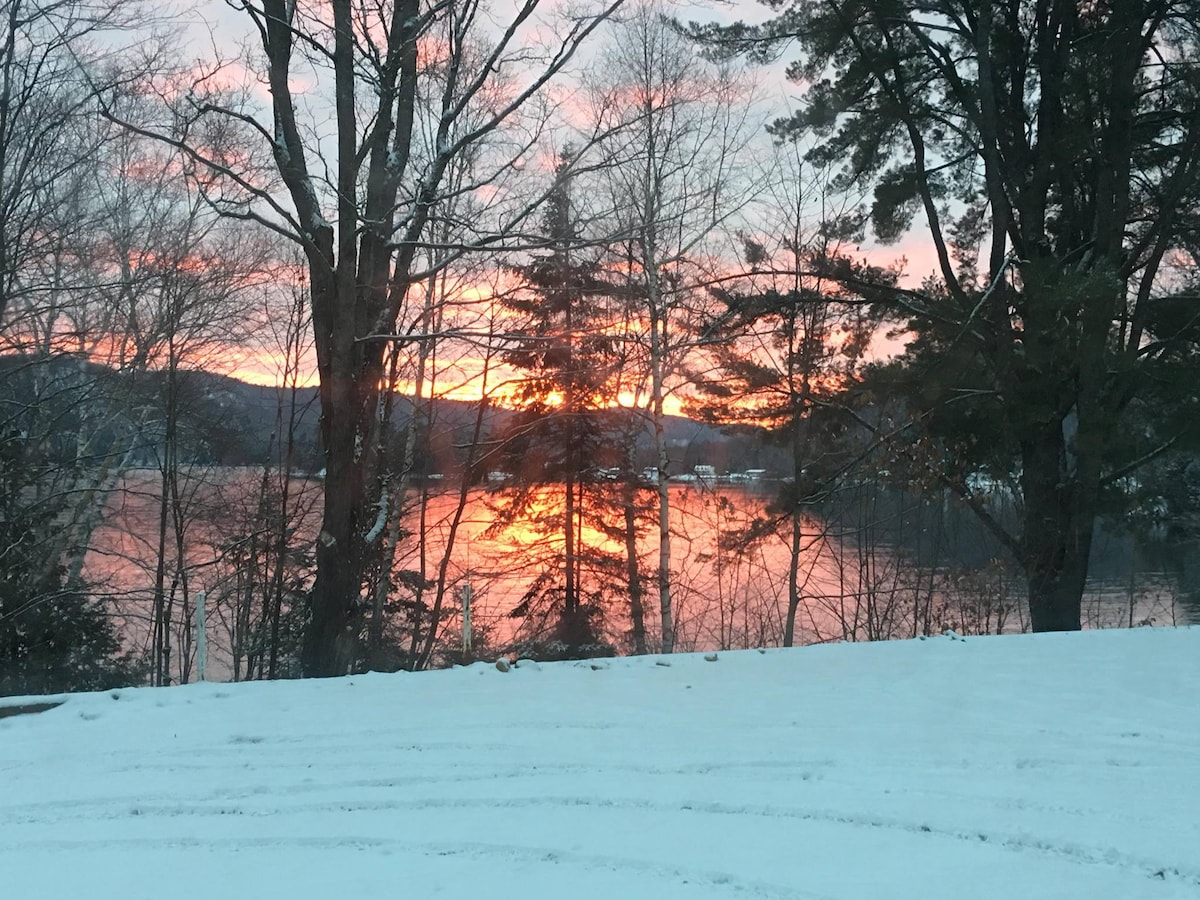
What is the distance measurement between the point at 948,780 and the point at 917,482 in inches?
278

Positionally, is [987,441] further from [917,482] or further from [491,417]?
[491,417]

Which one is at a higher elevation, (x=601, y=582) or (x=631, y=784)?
(x=631, y=784)

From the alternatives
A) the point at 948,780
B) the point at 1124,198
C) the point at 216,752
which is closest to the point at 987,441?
the point at 1124,198

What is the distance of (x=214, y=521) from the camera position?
664 inches

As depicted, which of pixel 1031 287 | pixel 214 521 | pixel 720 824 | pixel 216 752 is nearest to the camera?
pixel 720 824

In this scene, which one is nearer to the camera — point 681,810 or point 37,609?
point 681,810

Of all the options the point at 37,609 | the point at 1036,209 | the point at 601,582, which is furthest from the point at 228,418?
the point at 1036,209

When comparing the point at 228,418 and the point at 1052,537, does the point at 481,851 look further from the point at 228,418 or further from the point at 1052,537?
the point at 228,418

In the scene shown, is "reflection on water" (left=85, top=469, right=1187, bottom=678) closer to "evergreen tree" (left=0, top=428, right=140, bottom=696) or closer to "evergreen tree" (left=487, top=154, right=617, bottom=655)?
"evergreen tree" (left=487, top=154, right=617, bottom=655)

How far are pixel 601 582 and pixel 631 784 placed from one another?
49.7 ft

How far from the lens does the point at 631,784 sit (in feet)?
13.7

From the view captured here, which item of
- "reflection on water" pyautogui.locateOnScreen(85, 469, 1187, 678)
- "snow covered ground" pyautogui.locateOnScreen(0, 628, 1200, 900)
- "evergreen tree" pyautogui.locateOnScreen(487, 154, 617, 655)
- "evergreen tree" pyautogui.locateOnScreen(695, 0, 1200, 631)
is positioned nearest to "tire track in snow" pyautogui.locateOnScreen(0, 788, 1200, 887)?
"snow covered ground" pyautogui.locateOnScreen(0, 628, 1200, 900)

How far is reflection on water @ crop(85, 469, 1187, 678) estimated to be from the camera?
15.9 meters

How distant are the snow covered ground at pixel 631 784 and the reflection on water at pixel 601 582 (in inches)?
362
